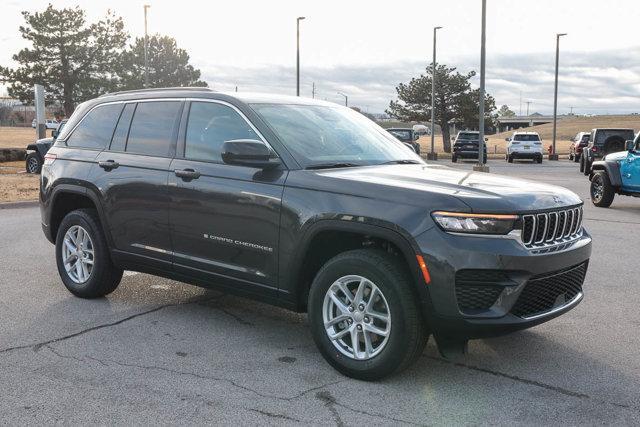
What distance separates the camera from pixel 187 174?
5086 millimetres

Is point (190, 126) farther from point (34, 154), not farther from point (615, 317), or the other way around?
point (34, 154)

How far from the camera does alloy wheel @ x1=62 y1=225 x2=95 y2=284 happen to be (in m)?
6.16

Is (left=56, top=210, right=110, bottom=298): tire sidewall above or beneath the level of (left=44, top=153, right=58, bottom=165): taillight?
beneath

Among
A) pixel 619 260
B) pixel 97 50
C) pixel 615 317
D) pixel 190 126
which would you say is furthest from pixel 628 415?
pixel 97 50

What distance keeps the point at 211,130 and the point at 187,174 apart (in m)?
0.38

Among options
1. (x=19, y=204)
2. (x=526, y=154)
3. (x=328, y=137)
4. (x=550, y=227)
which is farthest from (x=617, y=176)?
(x=526, y=154)

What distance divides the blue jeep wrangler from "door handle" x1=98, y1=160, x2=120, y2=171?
34.3ft

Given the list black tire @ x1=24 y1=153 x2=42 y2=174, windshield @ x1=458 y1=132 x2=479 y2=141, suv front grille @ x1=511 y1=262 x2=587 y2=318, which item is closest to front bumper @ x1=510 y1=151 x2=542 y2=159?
windshield @ x1=458 y1=132 x2=479 y2=141

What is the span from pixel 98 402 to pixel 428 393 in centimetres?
187

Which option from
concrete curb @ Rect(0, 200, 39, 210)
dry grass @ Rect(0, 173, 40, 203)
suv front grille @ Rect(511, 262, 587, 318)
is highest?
suv front grille @ Rect(511, 262, 587, 318)

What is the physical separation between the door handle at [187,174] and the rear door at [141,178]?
157 millimetres

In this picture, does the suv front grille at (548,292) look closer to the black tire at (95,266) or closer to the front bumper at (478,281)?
the front bumper at (478,281)

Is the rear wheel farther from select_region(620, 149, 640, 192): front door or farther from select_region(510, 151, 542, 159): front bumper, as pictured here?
select_region(510, 151, 542, 159): front bumper

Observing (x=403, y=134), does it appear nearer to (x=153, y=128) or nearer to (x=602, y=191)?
(x=602, y=191)
